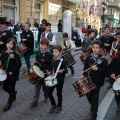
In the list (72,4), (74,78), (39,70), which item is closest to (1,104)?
(39,70)

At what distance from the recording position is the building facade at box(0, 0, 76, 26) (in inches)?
703

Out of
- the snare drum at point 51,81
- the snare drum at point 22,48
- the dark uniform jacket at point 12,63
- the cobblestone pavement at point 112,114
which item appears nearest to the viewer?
the snare drum at point 51,81

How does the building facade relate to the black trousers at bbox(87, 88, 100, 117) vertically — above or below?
above

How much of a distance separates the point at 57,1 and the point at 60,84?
19.9 metres

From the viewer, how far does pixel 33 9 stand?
65.0ft

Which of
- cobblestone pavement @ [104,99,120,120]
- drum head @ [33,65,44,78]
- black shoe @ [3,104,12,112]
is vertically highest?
drum head @ [33,65,44,78]

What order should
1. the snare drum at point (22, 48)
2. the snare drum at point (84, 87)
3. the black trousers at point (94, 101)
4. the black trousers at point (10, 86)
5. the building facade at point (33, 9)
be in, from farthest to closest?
the building facade at point (33, 9)
the snare drum at point (22, 48)
the black trousers at point (10, 86)
the black trousers at point (94, 101)
the snare drum at point (84, 87)

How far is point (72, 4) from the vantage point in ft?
97.6

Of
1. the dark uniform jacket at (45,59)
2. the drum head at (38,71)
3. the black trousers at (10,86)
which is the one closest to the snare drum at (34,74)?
the drum head at (38,71)

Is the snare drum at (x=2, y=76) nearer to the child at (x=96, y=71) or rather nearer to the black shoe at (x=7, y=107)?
the black shoe at (x=7, y=107)

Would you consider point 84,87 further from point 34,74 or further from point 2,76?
point 2,76

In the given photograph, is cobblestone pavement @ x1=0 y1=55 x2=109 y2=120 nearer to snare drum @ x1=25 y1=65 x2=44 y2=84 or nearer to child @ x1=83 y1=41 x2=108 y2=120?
child @ x1=83 y1=41 x2=108 y2=120

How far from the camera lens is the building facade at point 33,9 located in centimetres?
1785

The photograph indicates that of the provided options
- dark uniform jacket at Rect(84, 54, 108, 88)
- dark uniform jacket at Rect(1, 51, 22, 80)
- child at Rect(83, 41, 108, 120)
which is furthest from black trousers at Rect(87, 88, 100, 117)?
dark uniform jacket at Rect(1, 51, 22, 80)
